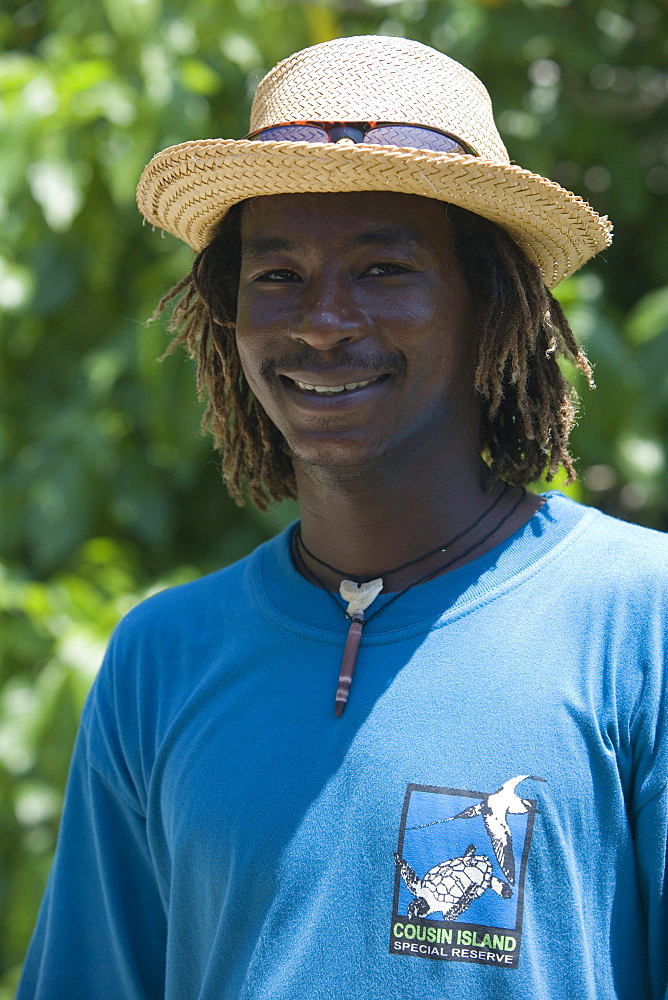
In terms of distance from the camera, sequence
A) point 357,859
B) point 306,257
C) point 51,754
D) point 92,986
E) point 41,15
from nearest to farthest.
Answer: point 357,859
point 306,257
point 92,986
point 51,754
point 41,15

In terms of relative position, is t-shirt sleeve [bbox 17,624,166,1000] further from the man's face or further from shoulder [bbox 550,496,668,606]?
shoulder [bbox 550,496,668,606]

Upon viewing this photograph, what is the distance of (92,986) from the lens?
1759 mm

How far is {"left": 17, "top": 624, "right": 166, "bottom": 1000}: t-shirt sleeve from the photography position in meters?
1.73

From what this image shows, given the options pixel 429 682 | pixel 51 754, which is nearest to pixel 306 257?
pixel 429 682

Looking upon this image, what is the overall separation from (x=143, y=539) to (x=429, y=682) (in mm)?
1872

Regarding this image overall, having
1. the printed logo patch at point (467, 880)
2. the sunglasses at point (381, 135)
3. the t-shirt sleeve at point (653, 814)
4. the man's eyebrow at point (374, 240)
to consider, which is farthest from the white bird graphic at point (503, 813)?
the sunglasses at point (381, 135)

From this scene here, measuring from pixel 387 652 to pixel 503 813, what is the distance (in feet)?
0.87

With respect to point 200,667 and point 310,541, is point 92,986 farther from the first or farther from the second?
point 310,541

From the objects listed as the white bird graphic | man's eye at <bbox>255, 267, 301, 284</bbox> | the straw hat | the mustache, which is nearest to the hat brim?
the straw hat

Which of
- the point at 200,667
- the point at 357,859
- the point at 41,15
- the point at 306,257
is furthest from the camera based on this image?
the point at 41,15

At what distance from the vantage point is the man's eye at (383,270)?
4.94 ft

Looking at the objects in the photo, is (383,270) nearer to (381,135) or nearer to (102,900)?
(381,135)

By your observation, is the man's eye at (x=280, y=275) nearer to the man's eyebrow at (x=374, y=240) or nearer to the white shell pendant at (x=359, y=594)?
the man's eyebrow at (x=374, y=240)

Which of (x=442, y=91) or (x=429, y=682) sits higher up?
(x=442, y=91)
